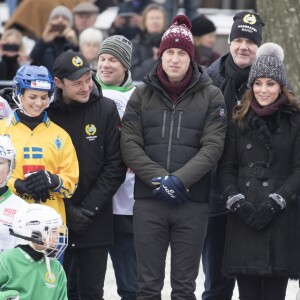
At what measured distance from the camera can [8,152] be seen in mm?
7844

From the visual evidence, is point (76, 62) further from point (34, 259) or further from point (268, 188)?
point (34, 259)

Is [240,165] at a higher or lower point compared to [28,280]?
higher

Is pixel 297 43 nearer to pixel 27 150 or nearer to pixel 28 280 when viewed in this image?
pixel 27 150

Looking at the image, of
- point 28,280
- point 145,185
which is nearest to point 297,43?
point 145,185

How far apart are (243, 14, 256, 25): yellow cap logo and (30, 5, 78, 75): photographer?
4252mm

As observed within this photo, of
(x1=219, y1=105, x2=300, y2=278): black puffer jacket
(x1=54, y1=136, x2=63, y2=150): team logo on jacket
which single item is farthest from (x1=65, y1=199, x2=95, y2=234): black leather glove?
(x1=219, y1=105, x2=300, y2=278): black puffer jacket

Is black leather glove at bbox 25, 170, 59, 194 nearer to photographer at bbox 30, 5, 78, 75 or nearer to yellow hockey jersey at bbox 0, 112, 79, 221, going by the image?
yellow hockey jersey at bbox 0, 112, 79, 221

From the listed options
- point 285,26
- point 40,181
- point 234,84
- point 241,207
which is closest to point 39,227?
point 40,181

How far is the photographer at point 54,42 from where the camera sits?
1337cm

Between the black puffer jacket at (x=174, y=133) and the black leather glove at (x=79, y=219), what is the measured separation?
37 cm

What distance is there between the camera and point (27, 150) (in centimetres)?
830

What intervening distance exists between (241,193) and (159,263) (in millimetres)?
736

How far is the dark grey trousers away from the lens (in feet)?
27.3

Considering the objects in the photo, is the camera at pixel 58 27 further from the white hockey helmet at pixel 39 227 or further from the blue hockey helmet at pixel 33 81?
the white hockey helmet at pixel 39 227
